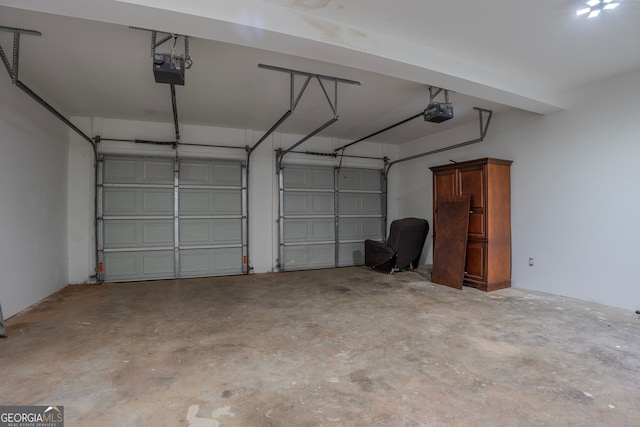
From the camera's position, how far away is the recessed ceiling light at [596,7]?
7.67ft

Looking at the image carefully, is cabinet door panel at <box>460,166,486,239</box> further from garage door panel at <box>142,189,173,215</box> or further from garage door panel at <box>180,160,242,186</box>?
garage door panel at <box>142,189,173,215</box>

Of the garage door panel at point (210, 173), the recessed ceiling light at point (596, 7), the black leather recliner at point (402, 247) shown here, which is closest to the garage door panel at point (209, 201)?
the garage door panel at point (210, 173)

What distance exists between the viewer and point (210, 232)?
18.8ft

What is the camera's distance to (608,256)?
371 cm

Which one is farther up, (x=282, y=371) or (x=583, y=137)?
(x=583, y=137)

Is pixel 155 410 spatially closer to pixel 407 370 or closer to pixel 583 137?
pixel 407 370

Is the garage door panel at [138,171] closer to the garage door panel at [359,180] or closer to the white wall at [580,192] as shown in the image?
the garage door panel at [359,180]

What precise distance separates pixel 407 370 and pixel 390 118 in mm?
4176

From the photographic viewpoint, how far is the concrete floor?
1754 millimetres

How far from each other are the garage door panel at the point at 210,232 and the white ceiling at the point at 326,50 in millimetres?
2092

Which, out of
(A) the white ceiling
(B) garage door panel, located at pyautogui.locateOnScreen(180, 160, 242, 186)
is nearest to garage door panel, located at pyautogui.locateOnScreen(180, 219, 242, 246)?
(B) garage door panel, located at pyautogui.locateOnScreen(180, 160, 242, 186)

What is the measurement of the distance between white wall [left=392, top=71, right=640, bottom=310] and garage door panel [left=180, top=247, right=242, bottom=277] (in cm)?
492

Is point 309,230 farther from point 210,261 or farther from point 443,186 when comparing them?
point 443,186

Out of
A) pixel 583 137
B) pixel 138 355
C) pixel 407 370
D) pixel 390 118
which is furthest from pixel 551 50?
pixel 138 355
